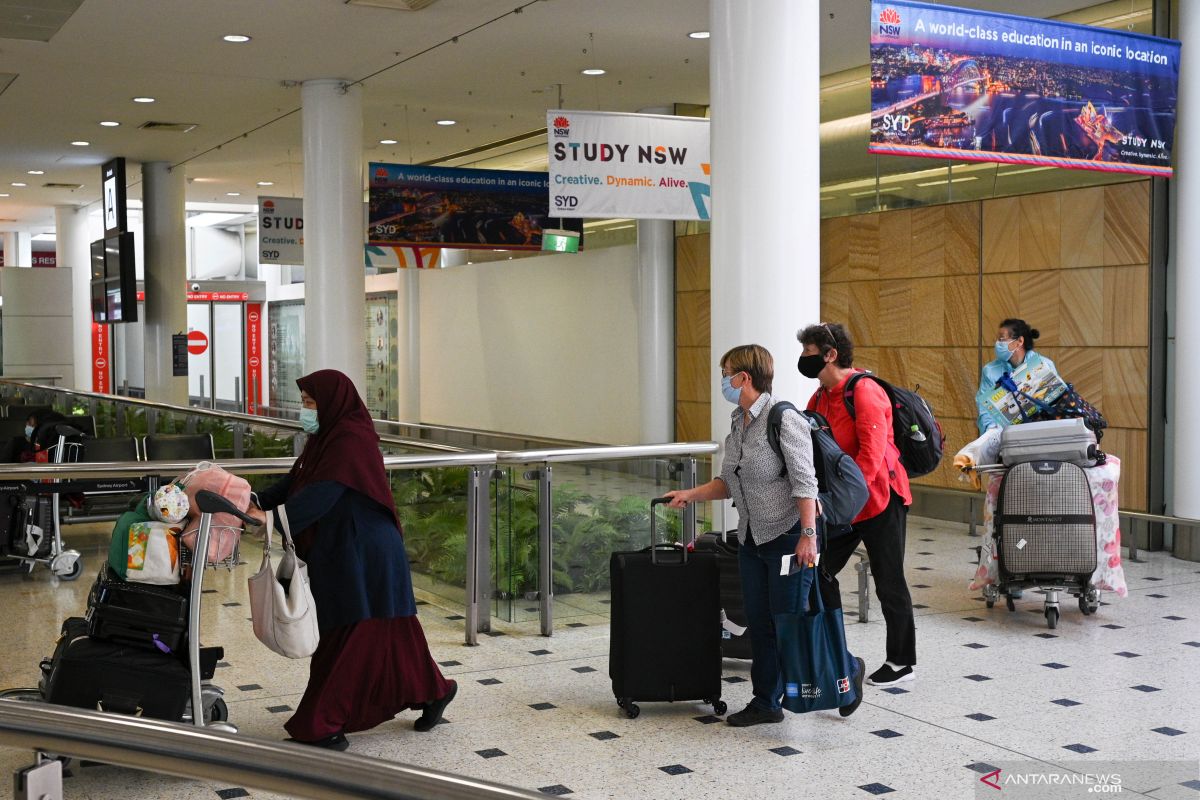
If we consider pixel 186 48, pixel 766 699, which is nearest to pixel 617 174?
pixel 186 48

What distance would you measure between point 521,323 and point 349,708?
14.6m

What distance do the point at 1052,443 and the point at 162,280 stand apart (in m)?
15.9

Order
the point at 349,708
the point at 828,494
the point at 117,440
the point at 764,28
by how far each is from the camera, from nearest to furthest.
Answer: the point at 349,708
the point at 828,494
the point at 764,28
the point at 117,440

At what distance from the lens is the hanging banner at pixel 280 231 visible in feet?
57.1

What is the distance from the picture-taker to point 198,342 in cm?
3397

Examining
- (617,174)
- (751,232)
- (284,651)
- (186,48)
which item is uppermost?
(186,48)

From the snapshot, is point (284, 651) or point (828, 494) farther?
point (828, 494)

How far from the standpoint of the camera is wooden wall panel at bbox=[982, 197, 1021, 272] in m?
11.4

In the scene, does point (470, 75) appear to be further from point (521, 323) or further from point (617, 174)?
point (521, 323)

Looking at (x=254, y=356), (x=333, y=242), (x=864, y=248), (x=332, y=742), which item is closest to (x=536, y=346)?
(x=333, y=242)

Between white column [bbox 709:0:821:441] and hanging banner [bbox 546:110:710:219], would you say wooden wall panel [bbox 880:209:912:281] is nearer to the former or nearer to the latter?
hanging banner [bbox 546:110:710:219]

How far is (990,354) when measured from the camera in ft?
38.2

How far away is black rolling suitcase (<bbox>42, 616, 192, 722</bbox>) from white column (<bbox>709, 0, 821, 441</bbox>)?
3.75m

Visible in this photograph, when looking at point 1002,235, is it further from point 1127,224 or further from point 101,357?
point 101,357
